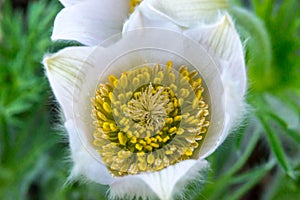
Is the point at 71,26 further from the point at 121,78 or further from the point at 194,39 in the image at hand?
the point at 194,39

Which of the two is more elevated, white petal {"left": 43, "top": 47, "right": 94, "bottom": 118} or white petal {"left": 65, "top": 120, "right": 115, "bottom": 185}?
white petal {"left": 43, "top": 47, "right": 94, "bottom": 118}

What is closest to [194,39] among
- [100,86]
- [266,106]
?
[100,86]

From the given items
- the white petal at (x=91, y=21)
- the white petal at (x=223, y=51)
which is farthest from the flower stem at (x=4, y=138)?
the white petal at (x=223, y=51)

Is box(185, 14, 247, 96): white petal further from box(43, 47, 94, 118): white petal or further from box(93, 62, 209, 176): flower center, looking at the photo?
box(43, 47, 94, 118): white petal

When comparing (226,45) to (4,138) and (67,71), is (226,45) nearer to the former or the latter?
(67,71)

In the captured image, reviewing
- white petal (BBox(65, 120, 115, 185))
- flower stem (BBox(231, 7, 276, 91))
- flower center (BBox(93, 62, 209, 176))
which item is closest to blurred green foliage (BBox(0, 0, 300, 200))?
flower stem (BBox(231, 7, 276, 91))

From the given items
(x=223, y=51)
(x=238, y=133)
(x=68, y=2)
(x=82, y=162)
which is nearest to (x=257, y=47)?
(x=238, y=133)

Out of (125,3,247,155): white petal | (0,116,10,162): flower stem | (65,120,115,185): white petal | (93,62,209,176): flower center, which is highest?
(125,3,247,155): white petal

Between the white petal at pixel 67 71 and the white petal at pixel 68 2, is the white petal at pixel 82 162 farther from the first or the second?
the white petal at pixel 68 2

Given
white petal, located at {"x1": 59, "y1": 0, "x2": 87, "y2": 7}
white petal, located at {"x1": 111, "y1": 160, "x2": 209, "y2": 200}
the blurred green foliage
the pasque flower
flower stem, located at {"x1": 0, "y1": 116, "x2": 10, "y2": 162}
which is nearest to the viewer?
white petal, located at {"x1": 111, "y1": 160, "x2": 209, "y2": 200}
